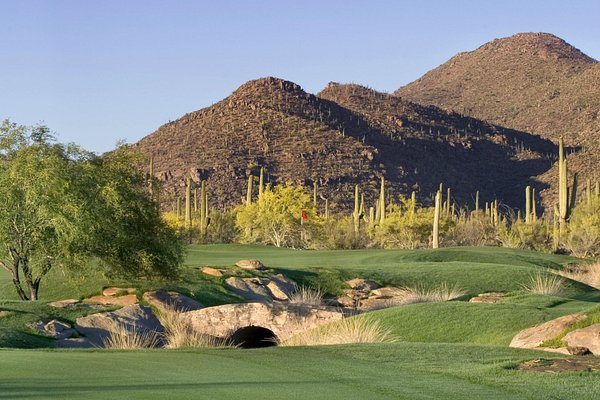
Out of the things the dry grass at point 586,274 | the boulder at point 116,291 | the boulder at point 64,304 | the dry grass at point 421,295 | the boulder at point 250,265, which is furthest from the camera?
the dry grass at point 586,274

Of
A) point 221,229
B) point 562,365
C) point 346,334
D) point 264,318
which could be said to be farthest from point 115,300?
point 221,229

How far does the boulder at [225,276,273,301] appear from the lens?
97.6 feet

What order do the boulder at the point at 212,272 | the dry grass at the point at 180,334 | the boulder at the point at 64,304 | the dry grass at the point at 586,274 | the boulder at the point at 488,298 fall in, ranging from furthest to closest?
the dry grass at the point at 586,274, the boulder at the point at 212,272, the boulder at the point at 488,298, the boulder at the point at 64,304, the dry grass at the point at 180,334

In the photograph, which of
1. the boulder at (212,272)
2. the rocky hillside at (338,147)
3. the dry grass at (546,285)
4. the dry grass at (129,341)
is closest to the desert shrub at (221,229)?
the rocky hillside at (338,147)

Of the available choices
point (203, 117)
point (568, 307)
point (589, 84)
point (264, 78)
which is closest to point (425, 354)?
point (568, 307)

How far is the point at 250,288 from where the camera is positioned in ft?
98.9

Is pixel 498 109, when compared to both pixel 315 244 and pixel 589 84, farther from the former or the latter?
pixel 315 244

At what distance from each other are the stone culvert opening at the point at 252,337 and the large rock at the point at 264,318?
246 mm

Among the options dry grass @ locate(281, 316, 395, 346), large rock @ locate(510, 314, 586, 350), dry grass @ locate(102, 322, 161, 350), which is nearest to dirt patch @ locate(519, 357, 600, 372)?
large rock @ locate(510, 314, 586, 350)

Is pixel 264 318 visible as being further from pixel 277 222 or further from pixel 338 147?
pixel 338 147

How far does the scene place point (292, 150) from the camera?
9831 centimetres

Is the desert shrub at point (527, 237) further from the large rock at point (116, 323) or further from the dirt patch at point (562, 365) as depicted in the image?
the dirt patch at point (562, 365)

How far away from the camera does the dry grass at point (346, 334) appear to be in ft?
58.8

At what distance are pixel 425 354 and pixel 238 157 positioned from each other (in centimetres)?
8195
